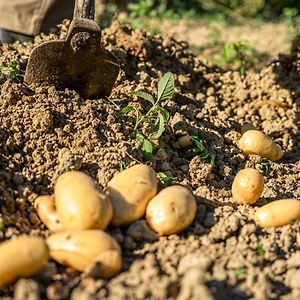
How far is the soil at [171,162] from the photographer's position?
219 centimetres

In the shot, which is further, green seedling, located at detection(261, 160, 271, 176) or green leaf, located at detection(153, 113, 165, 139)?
green seedling, located at detection(261, 160, 271, 176)

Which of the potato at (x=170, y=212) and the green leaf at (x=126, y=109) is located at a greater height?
the green leaf at (x=126, y=109)

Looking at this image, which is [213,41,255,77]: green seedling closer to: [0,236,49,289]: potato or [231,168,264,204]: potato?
[231,168,264,204]: potato

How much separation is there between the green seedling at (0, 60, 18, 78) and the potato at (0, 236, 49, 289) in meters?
1.24

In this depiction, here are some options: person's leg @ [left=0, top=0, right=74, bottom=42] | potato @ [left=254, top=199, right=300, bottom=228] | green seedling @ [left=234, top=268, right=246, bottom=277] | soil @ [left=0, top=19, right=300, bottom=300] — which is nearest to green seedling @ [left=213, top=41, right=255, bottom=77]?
soil @ [left=0, top=19, right=300, bottom=300]

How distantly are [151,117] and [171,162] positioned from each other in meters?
0.25

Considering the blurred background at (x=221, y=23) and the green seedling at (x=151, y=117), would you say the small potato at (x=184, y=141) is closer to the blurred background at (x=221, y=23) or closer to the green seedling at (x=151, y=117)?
the green seedling at (x=151, y=117)

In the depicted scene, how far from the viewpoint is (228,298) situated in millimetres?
2170

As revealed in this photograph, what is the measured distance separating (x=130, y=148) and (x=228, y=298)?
0.96 meters

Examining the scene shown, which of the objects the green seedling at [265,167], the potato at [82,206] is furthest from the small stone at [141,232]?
the green seedling at [265,167]

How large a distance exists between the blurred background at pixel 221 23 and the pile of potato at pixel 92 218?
6.56 ft

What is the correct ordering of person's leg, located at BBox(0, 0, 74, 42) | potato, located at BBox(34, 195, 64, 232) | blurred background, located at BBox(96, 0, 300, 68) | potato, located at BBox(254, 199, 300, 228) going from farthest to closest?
blurred background, located at BBox(96, 0, 300, 68) < person's leg, located at BBox(0, 0, 74, 42) < potato, located at BBox(254, 199, 300, 228) < potato, located at BBox(34, 195, 64, 232)

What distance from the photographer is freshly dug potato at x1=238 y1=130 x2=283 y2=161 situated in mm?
3234

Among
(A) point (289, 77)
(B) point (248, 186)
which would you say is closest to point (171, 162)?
(B) point (248, 186)
